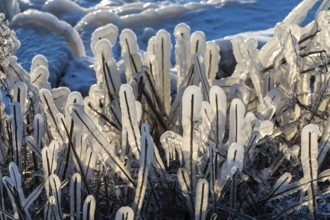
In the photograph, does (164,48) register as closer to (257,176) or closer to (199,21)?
(257,176)

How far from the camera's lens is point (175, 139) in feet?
4.30

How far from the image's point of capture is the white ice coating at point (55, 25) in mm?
→ 3598

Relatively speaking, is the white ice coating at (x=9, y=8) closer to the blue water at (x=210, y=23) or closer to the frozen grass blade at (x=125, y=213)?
the blue water at (x=210, y=23)

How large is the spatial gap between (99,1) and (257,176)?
398cm

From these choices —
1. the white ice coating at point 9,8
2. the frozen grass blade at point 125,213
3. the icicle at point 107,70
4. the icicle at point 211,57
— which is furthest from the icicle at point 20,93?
the white ice coating at point 9,8

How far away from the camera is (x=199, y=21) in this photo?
4.56m

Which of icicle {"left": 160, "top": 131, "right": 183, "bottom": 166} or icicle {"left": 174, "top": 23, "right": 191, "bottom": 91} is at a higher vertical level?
icicle {"left": 174, "top": 23, "right": 191, "bottom": 91}

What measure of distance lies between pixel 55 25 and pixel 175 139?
2571mm

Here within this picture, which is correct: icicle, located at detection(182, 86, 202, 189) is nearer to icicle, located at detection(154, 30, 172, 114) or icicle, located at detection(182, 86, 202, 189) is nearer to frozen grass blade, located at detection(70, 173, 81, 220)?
frozen grass blade, located at detection(70, 173, 81, 220)

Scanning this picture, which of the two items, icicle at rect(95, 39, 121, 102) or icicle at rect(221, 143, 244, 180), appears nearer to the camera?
icicle at rect(221, 143, 244, 180)

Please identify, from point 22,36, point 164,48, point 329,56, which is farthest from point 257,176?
point 22,36

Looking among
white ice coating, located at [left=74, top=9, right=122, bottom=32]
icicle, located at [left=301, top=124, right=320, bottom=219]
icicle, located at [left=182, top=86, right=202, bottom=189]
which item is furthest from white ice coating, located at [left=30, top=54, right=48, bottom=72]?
white ice coating, located at [left=74, top=9, right=122, bottom=32]

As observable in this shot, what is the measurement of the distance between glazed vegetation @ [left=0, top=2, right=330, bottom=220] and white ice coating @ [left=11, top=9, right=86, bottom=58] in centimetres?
184

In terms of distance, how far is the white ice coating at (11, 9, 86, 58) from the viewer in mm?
3598
